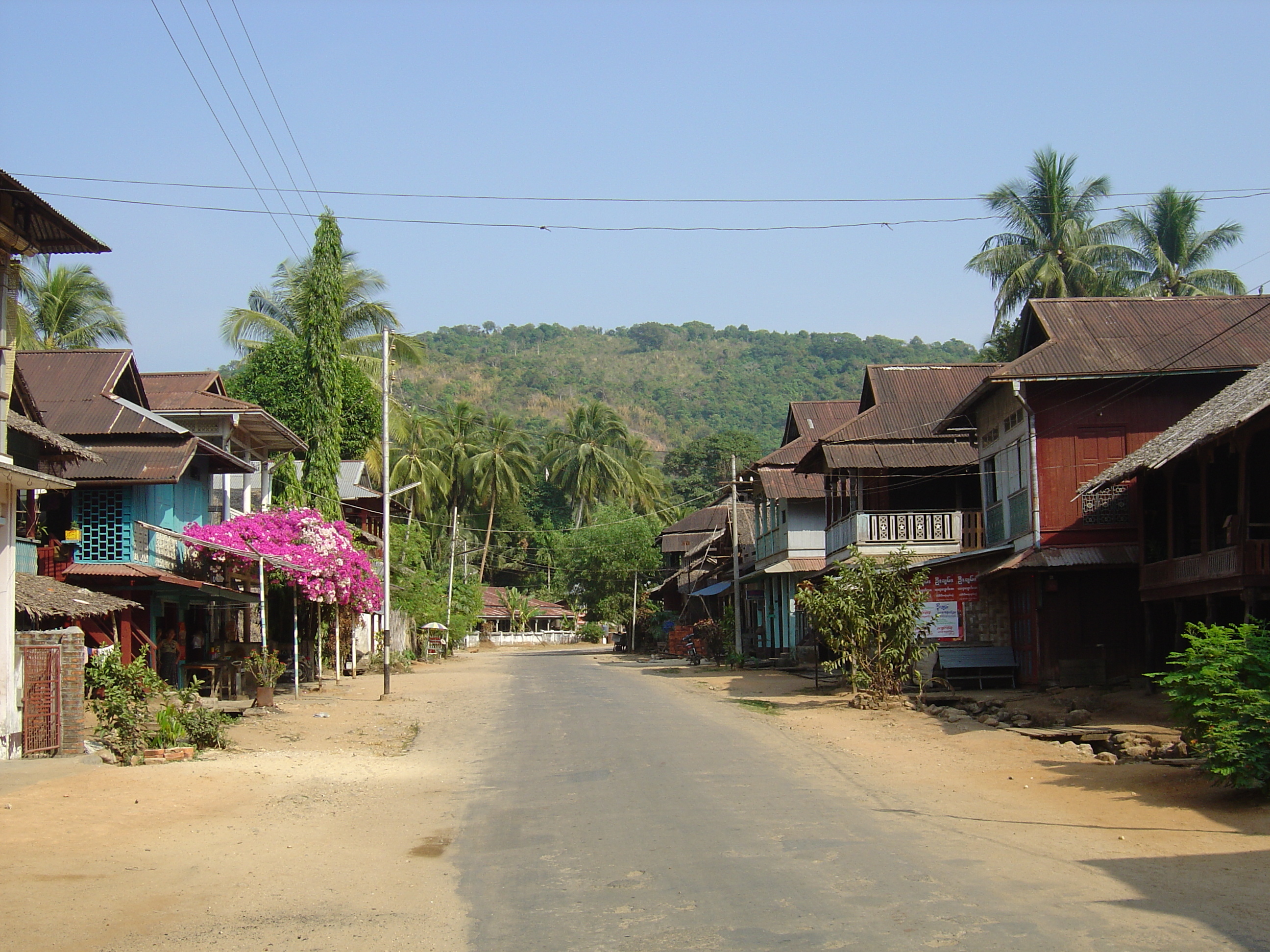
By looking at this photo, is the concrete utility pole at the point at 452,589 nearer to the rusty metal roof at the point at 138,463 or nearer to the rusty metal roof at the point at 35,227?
the rusty metal roof at the point at 138,463

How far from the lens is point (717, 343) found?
190 meters

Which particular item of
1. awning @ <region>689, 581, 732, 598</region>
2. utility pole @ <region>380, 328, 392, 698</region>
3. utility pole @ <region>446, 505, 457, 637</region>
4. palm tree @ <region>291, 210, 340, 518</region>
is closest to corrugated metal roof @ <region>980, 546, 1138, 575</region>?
utility pole @ <region>380, 328, 392, 698</region>

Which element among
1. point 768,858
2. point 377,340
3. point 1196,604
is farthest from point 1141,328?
point 377,340

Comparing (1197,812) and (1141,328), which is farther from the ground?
(1141,328)

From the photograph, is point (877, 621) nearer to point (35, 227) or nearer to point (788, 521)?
point (35, 227)

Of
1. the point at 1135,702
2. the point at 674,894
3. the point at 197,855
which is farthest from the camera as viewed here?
the point at 1135,702

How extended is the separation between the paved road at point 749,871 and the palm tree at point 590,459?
60913 mm

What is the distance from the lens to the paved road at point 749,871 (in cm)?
693

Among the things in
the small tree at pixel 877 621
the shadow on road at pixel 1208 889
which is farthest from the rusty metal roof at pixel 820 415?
the shadow on road at pixel 1208 889

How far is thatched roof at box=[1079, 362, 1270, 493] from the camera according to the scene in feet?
49.6

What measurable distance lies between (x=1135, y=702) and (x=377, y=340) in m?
34.5

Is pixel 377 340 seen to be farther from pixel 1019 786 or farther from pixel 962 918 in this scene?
pixel 962 918

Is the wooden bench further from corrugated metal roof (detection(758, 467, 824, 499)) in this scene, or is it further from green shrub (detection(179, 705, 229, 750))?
green shrub (detection(179, 705, 229, 750))

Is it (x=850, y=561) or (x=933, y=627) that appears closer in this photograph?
(x=933, y=627)
